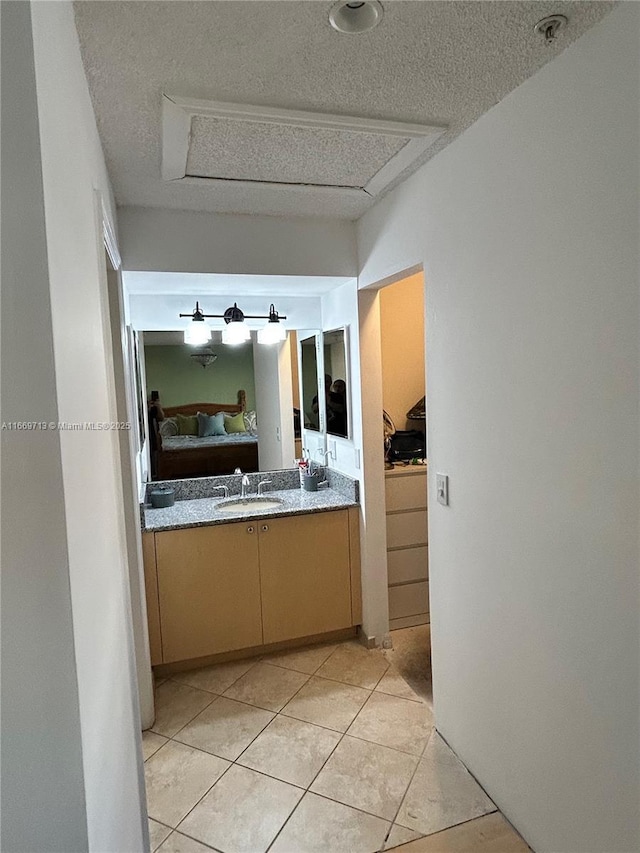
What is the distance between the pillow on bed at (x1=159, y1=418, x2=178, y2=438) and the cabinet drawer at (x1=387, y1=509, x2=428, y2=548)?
1406 mm

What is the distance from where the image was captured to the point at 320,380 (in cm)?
342

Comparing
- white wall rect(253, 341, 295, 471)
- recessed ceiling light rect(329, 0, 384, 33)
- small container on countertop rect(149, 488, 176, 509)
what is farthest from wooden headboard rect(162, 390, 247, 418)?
recessed ceiling light rect(329, 0, 384, 33)

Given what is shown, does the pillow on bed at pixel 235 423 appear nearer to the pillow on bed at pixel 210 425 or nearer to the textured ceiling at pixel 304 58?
the pillow on bed at pixel 210 425

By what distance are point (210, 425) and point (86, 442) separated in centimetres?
227

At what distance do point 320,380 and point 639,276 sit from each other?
2359 millimetres

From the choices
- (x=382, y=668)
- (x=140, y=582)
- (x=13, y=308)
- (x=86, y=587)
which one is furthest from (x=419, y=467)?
(x=13, y=308)

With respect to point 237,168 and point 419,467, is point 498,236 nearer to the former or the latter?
point 237,168

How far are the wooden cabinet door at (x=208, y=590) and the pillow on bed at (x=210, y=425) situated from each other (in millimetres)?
749

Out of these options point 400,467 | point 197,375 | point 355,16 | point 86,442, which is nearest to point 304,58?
point 355,16

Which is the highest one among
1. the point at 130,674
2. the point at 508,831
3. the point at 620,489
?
the point at 620,489

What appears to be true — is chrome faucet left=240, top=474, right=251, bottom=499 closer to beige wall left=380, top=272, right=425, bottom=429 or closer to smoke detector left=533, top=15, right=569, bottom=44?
beige wall left=380, top=272, right=425, bottom=429

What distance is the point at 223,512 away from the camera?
298cm

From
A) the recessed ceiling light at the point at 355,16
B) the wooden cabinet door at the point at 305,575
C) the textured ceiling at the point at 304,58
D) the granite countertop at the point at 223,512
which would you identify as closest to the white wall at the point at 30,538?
the textured ceiling at the point at 304,58

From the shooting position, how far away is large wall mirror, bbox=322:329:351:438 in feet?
10.1
